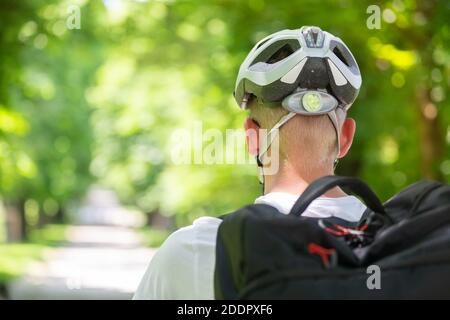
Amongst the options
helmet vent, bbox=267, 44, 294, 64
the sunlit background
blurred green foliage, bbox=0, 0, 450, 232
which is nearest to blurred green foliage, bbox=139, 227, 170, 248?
the sunlit background

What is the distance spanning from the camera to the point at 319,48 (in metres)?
2.81

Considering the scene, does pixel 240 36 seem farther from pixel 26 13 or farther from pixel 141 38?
pixel 141 38

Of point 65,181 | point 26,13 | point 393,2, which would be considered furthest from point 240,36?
point 65,181

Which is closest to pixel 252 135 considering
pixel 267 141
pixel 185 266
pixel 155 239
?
pixel 267 141

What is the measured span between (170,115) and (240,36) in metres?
12.4

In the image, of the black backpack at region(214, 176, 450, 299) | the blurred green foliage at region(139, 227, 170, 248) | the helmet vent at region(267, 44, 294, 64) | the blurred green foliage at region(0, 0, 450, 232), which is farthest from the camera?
the blurred green foliage at region(139, 227, 170, 248)

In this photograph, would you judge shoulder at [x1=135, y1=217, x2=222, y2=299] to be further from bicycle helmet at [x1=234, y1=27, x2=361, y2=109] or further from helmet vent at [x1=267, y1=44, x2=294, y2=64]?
helmet vent at [x1=267, y1=44, x2=294, y2=64]

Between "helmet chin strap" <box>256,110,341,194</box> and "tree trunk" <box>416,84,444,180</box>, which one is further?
"tree trunk" <box>416,84,444,180</box>

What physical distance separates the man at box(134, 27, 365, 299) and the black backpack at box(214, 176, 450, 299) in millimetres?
310

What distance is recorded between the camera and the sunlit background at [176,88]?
33.0 feet

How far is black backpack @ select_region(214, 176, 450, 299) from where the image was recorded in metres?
2.05

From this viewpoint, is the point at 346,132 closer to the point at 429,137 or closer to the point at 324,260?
the point at 324,260

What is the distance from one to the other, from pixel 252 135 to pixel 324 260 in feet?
2.96

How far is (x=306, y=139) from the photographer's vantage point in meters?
2.70
